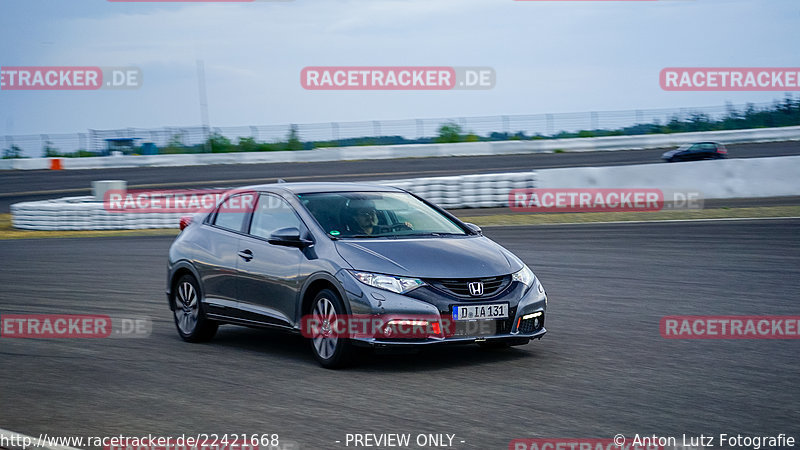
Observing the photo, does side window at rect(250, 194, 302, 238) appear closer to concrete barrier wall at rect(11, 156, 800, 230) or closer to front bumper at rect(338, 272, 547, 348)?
front bumper at rect(338, 272, 547, 348)

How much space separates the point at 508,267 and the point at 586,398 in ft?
5.17

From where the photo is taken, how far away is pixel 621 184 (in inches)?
913

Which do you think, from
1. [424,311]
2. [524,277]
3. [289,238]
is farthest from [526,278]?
[289,238]

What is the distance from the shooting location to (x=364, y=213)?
7.98 m

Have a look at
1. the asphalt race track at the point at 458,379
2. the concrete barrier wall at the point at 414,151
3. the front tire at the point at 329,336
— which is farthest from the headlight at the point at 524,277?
the concrete barrier wall at the point at 414,151

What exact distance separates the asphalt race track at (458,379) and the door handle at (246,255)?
819 mm

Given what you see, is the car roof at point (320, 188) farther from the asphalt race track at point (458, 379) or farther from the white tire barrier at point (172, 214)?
the white tire barrier at point (172, 214)

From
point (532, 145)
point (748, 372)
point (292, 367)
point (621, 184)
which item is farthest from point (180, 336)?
point (532, 145)

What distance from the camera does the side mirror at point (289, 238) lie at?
755 centimetres

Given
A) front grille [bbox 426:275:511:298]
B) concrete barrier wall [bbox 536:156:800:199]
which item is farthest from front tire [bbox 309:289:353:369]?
concrete barrier wall [bbox 536:156:800:199]

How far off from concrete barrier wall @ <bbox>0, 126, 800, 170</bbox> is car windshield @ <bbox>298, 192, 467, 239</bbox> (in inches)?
1417

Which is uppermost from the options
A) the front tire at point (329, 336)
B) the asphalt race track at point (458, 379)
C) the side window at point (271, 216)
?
the side window at point (271, 216)

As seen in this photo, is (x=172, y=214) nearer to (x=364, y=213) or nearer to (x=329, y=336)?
(x=364, y=213)

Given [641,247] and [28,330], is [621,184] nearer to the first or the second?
[641,247]
